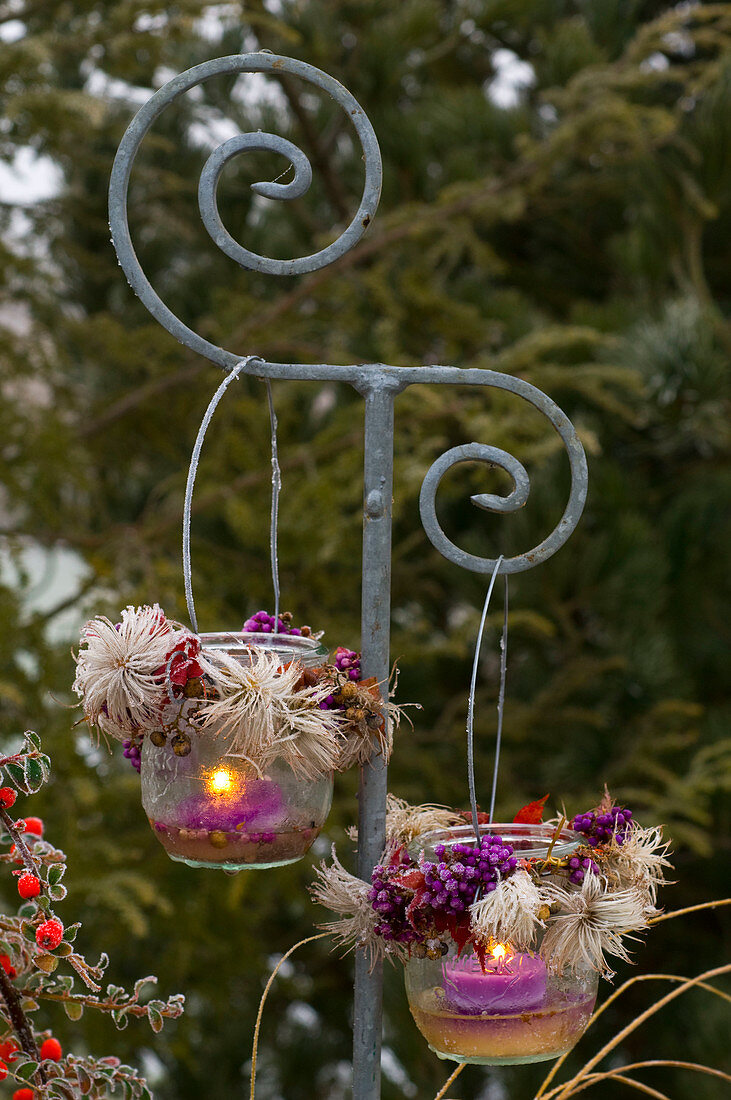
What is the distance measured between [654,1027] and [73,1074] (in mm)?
1507

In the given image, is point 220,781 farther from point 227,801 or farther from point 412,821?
point 412,821

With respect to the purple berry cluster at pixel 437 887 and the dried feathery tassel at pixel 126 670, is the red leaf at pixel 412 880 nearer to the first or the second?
the purple berry cluster at pixel 437 887

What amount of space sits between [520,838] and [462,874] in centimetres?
7

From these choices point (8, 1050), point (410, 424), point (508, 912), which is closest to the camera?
point (508, 912)

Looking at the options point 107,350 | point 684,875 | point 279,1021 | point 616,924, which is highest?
point 107,350

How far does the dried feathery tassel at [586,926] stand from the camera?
1.97 ft

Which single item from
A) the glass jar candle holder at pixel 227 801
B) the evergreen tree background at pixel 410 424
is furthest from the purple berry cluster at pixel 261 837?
the evergreen tree background at pixel 410 424

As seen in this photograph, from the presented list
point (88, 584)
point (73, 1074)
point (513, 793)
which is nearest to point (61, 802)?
point (88, 584)

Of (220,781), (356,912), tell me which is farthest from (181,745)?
(356,912)

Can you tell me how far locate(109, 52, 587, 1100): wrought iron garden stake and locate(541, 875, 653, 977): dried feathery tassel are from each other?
0.11m

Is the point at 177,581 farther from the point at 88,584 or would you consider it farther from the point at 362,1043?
the point at 362,1043

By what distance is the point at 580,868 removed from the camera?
0.62 metres

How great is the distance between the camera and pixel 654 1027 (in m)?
1.94

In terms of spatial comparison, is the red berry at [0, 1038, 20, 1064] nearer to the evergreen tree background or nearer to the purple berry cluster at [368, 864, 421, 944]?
the purple berry cluster at [368, 864, 421, 944]
